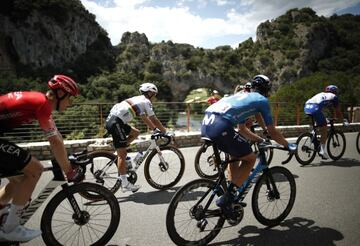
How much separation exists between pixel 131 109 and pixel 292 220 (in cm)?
316

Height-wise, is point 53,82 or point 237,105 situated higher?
point 53,82

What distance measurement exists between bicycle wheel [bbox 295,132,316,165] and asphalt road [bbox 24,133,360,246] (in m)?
1.19

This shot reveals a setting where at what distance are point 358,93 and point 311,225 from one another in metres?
60.3

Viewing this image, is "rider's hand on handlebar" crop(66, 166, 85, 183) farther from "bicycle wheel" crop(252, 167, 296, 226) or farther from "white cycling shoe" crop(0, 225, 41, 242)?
"bicycle wheel" crop(252, 167, 296, 226)

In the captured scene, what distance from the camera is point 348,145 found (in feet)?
35.2

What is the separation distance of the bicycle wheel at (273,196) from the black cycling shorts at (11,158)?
2730 millimetres

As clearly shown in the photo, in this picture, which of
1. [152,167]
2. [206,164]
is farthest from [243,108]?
[206,164]

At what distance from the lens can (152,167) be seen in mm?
5777

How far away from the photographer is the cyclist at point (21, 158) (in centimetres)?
280

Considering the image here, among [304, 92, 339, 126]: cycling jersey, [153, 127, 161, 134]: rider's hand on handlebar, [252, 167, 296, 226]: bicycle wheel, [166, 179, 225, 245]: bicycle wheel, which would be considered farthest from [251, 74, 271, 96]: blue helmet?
[304, 92, 339, 126]: cycling jersey

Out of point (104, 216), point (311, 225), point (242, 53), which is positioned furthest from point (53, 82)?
point (242, 53)

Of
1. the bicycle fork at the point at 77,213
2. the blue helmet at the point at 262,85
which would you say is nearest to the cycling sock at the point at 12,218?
the bicycle fork at the point at 77,213

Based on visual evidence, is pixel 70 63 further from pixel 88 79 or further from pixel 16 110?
pixel 16 110

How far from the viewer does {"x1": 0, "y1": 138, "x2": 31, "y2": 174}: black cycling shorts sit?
278 cm
